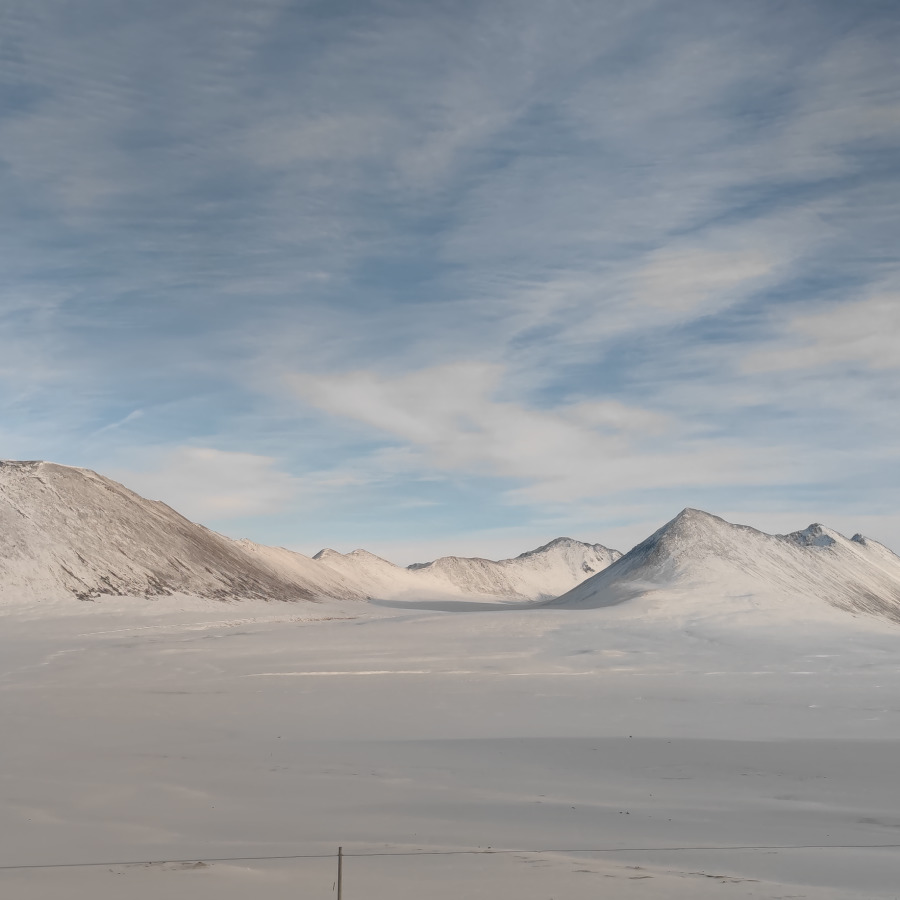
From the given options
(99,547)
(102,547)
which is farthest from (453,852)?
(102,547)

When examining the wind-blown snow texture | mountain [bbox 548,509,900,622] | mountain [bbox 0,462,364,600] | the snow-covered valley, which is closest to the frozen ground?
the snow-covered valley

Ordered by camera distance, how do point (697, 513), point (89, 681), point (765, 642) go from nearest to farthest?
point (89, 681)
point (765, 642)
point (697, 513)

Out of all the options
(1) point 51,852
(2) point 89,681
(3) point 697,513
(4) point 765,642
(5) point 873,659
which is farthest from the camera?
(3) point 697,513

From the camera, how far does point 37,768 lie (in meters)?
15.5

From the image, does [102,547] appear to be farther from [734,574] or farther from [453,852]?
[453,852]

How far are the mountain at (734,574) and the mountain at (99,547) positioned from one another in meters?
36.2

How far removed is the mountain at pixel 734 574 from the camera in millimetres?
67562

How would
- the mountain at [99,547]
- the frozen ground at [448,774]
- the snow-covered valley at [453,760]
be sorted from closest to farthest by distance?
the frozen ground at [448,774]
the snow-covered valley at [453,760]
the mountain at [99,547]

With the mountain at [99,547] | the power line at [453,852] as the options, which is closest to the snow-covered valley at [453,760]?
the power line at [453,852]

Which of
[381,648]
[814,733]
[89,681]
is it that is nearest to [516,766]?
[814,733]

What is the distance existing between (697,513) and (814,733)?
77.0m

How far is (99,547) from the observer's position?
77812 millimetres

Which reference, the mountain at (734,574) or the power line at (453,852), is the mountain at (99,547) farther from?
the power line at (453,852)

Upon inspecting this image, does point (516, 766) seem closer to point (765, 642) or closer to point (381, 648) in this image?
point (381, 648)
